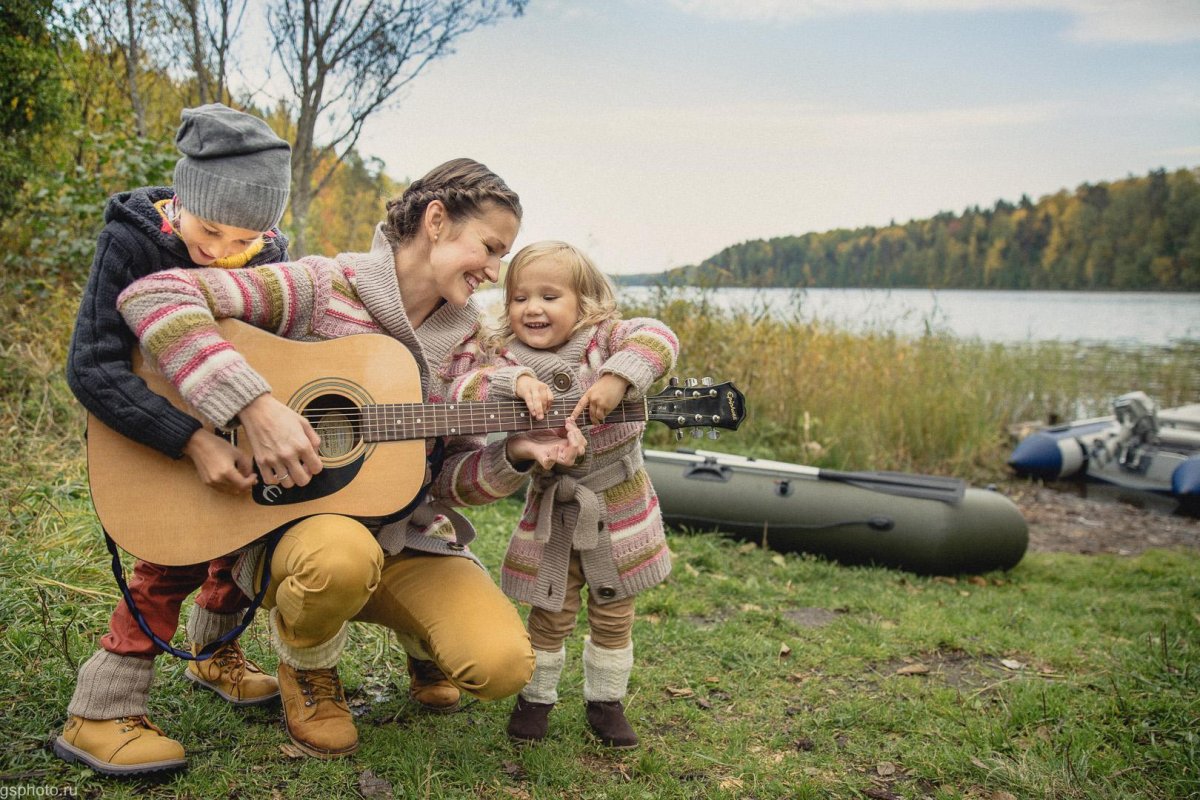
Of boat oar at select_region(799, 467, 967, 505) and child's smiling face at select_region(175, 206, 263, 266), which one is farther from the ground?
child's smiling face at select_region(175, 206, 263, 266)

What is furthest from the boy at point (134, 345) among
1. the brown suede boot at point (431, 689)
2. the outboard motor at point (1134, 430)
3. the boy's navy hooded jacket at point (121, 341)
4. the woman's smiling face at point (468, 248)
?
the outboard motor at point (1134, 430)

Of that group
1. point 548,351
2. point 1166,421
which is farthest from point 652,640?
point 1166,421

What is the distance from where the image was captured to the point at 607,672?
9.57 feet

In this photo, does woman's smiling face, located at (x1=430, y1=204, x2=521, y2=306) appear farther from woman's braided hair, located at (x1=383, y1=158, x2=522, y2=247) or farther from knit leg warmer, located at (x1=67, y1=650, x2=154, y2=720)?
knit leg warmer, located at (x1=67, y1=650, x2=154, y2=720)

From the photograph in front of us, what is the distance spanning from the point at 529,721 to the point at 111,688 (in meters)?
1.26

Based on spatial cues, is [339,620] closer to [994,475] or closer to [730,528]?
[730,528]

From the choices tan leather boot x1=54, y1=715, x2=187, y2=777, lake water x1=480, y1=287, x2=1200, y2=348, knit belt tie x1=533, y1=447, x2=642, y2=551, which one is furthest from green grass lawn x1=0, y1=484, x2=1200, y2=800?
lake water x1=480, y1=287, x2=1200, y2=348

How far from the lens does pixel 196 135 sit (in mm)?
2279

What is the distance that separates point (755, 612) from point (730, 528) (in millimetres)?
1132

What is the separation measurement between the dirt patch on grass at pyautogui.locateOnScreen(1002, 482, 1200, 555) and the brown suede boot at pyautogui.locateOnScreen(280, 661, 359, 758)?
5898 mm

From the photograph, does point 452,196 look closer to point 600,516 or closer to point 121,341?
point 121,341

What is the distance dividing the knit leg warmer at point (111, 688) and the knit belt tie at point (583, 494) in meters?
1.24

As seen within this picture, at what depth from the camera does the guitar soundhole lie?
2441mm

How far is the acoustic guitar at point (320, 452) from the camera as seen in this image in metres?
2.22
